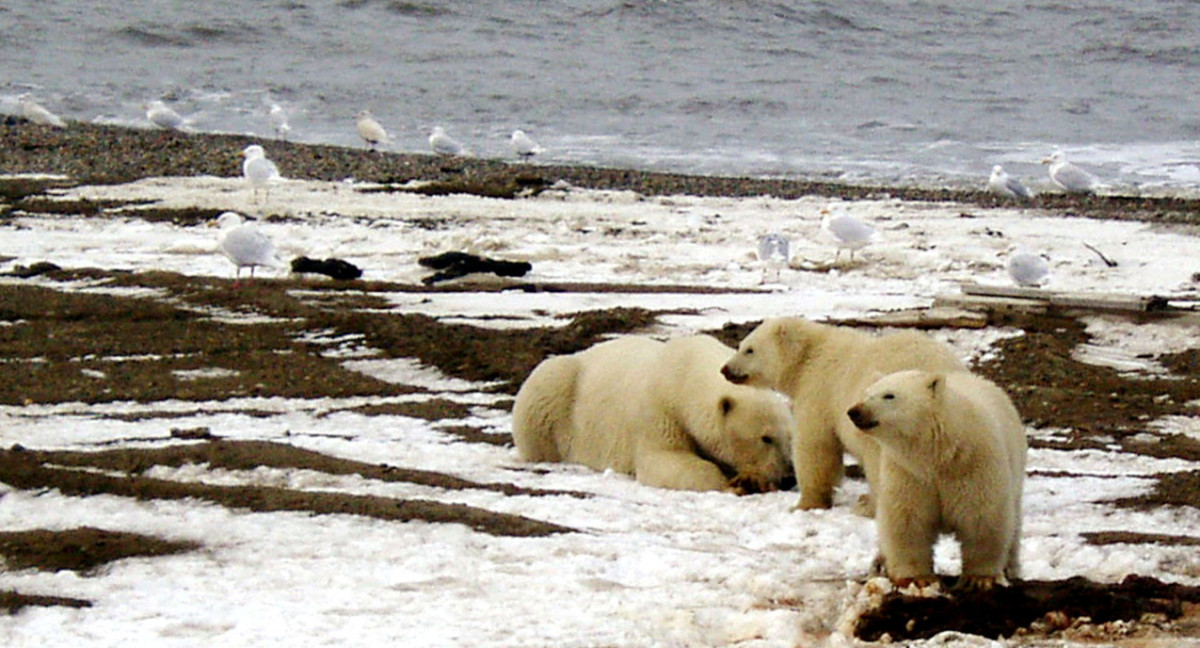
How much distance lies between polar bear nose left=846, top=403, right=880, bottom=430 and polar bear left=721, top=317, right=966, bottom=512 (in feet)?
2.96

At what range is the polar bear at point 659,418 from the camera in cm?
751

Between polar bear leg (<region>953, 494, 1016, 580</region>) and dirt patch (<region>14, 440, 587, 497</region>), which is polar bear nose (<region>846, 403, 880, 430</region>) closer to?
polar bear leg (<region>953, 494, 1016, 580</region>)

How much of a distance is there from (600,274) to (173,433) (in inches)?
301

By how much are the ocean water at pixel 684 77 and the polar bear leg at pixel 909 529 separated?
23883mm

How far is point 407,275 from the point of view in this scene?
15.0 metres

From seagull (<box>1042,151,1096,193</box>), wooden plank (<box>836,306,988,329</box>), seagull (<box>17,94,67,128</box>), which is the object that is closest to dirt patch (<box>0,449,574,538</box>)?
wooden plank (<box>836,306,988,329</box>)

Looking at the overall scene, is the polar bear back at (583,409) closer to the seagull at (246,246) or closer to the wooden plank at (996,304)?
the wooden plank at (996,304)

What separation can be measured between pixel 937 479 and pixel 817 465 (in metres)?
1.30

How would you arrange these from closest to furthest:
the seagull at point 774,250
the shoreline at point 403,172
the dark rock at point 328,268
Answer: the dark rock at point 328,268 → the seagull at point 774,250 → the shoreline at point 403,172

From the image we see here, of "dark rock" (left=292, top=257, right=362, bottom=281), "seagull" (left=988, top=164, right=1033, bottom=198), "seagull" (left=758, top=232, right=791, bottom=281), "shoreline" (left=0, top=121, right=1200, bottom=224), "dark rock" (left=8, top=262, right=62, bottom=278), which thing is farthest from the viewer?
"seagull" (left=988, top=164, right=1033, bottom=198)

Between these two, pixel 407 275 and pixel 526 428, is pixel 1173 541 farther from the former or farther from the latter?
pixel 407 275

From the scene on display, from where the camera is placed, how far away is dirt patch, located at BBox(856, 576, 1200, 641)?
4.95 metres

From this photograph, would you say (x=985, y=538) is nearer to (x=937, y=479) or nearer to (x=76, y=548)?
(x=937, y=479)

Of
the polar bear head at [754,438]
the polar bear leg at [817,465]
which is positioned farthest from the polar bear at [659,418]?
the polar bear leg at [817,465]
